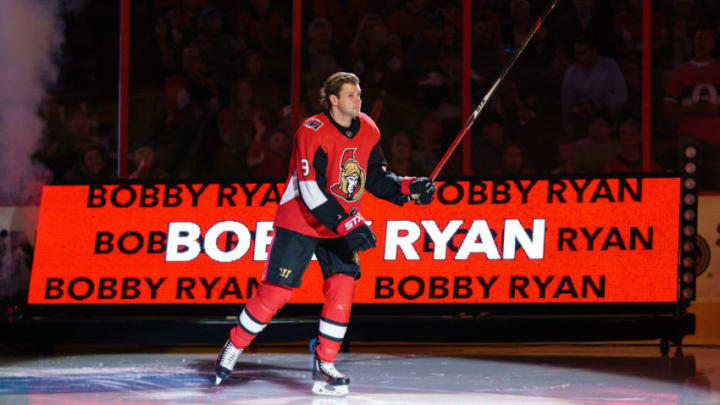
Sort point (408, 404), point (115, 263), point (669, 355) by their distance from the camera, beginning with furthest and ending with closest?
point (115, 263)
point (669, 355)
point (408, 404)

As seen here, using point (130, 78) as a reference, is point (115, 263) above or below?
below

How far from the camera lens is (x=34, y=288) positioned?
6.99 meters

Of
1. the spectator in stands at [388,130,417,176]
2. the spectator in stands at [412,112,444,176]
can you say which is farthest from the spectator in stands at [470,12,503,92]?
the spectator in stands at [388,130,417,176]

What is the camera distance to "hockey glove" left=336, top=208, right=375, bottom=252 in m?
4.81

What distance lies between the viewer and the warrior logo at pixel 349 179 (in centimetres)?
496

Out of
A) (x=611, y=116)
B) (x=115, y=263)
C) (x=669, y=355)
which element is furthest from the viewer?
(x=611, y=116)

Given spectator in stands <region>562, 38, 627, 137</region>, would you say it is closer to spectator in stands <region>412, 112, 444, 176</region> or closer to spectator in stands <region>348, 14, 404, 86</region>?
spectator in stands <region>412, 112, 444, 176</region>

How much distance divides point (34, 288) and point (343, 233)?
326 centimetres

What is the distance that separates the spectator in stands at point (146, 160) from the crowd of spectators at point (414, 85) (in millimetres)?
14

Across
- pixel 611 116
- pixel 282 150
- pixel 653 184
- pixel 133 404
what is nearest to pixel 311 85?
pixel 282 150

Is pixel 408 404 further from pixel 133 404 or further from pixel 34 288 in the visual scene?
pixel 34 288

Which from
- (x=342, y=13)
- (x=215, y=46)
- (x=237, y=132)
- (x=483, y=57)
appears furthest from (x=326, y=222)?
(x=215, y=46)

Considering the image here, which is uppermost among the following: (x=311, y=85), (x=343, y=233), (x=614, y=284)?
(x=311, y=85)

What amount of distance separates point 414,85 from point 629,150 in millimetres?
2100
